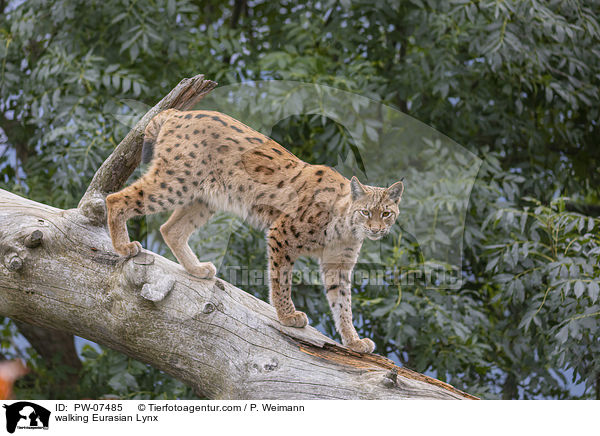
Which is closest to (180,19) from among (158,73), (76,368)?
(158,73)

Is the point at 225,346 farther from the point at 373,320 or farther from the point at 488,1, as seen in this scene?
the point at 488,1

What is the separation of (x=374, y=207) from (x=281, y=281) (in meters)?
0.74

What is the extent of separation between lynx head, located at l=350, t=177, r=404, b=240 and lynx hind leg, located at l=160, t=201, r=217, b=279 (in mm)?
891

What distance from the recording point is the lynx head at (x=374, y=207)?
3.38 metres

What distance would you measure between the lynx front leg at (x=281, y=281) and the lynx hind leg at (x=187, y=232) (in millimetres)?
387

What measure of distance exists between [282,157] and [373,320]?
1549mm

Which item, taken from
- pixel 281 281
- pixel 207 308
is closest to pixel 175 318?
pixel 207 308

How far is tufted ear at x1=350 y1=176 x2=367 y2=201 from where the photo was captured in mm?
3379

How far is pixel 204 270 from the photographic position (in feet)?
12.8

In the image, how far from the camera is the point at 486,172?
5.44 meters

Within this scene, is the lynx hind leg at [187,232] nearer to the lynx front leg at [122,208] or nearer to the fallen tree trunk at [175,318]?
the fallen tree trunk at [175,318]
